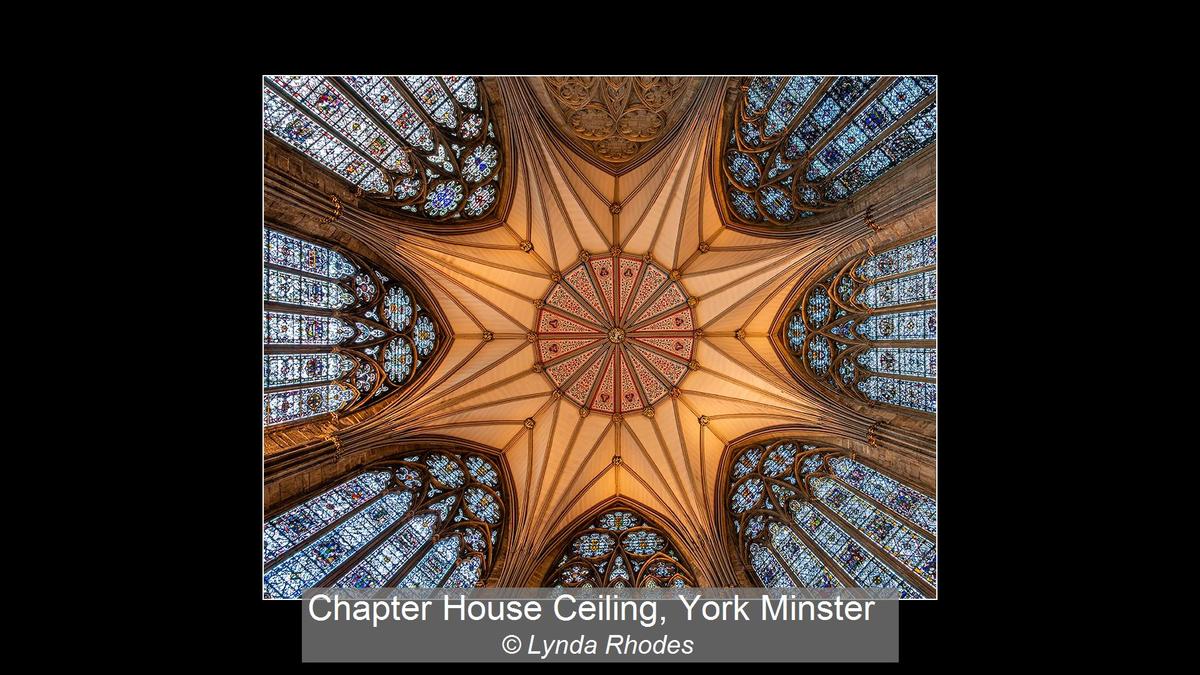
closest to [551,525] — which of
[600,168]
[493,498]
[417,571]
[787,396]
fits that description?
[493,498]

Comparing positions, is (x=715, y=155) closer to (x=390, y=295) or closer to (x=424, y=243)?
(x=424, y=243)

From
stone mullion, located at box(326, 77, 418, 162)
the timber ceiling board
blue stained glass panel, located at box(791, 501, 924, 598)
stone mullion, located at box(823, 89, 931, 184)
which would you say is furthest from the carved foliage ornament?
blue stained glass panel, located at box(791, 501, 924, 598)

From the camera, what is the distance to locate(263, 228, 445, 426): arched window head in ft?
39.2

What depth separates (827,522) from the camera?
14102 mm

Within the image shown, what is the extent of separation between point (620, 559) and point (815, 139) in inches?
439

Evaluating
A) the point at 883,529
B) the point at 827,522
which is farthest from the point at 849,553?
the point at 827,522

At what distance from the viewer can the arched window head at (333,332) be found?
39.2 feet

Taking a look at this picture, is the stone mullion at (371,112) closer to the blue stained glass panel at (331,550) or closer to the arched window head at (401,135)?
the arched window head at (401,135)

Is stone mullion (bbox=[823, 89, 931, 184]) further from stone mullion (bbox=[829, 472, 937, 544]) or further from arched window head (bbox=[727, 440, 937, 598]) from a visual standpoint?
stone mullion (bbox=[829, 472, 937, 544])

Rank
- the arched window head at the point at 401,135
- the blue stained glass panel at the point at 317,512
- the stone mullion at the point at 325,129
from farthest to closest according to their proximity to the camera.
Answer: the blue stained glass panel at the point at 317,512 < the arched window head at the point at 401,135 < the stone mullion at the point at 325,129

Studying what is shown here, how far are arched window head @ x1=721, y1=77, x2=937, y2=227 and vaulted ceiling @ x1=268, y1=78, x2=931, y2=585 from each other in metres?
0.63

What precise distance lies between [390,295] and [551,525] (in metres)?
7.06
